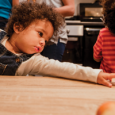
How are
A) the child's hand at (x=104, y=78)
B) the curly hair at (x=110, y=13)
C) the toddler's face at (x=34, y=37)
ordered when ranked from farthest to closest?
1. the curly hair at (x=110, y=13)
2. the toddler's face at (x=34, y=37)
3. the child's hand at (x=104, y=78)

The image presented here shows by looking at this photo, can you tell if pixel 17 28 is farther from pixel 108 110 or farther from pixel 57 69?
pixel 108 110

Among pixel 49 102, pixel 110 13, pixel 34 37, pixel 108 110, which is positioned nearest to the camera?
pixel 108 110

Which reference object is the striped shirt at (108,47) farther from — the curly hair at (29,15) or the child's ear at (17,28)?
the child's ear at (17,28)

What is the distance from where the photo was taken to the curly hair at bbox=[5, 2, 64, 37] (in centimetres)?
74

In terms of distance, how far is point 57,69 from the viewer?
60 centimetres

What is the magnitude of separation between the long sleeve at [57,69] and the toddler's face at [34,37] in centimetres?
5

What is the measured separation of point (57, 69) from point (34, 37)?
0.70ft

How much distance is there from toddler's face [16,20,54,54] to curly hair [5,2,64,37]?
0.04 m

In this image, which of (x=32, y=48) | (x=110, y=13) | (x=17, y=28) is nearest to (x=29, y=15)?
(x=17, y=28)

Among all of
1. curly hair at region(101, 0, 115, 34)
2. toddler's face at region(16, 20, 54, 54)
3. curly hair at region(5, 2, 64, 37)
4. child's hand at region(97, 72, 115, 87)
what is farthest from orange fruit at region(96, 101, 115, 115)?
curly hair at region(101, 0, 115, 34)

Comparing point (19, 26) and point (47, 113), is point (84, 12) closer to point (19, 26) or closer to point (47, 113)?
point (19, 26)

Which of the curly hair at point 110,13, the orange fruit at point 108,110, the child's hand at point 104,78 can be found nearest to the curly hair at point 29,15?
the curly hair at point 110,13

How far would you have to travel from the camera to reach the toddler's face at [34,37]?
2.21ft

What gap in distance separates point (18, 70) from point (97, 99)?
17.2 inches
